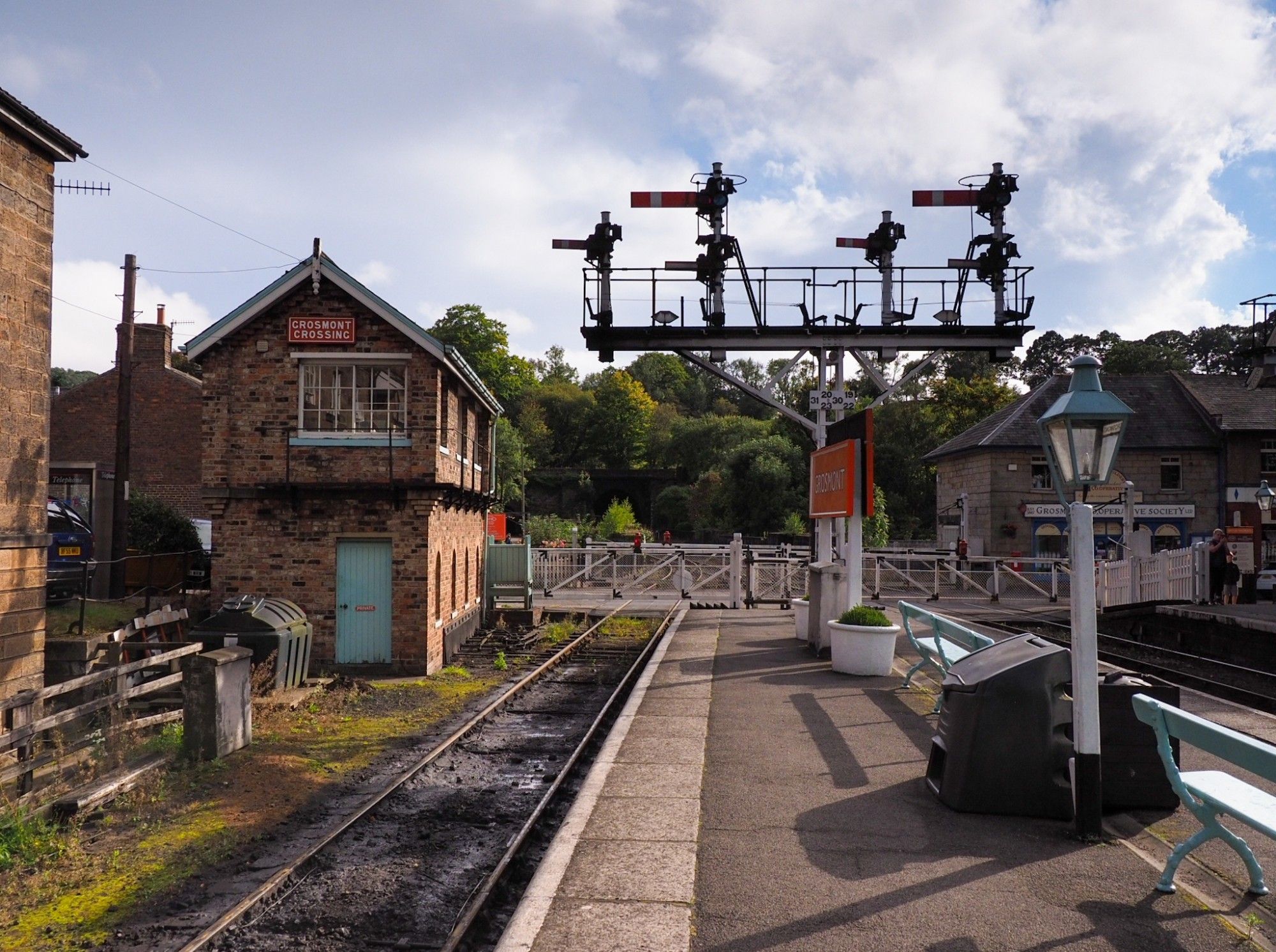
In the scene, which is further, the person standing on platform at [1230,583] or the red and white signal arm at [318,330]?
the person standing on platform at [1230,583]

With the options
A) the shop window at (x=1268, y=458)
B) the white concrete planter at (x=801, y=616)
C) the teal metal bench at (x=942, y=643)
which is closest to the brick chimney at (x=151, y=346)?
the white concrete planter at (x=801, y=616)

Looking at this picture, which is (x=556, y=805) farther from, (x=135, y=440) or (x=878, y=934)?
(x=135, y=440)

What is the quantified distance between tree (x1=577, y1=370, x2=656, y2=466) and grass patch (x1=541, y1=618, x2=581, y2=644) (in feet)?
173

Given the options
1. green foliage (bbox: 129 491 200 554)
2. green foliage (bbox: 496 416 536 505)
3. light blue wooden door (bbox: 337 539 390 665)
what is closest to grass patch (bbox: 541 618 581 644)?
light blue wooden door (bbox: 337 539 390 665)

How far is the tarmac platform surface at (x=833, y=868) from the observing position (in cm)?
464

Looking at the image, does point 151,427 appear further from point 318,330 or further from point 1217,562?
point 1217,562

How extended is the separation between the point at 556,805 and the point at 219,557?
9785mm

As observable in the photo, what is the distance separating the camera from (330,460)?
53.9 ft

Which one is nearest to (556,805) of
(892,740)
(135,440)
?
(892,740)

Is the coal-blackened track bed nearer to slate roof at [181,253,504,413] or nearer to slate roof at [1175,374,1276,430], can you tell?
slate roof at [181,253,504,413]

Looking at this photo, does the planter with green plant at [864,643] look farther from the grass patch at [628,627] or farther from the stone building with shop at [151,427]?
the stone building with shop at [151,427]

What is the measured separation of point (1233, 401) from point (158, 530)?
36181 millimetres

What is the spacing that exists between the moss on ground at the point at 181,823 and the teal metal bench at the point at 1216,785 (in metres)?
5.93

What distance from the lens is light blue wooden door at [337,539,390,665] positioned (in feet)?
53.1
